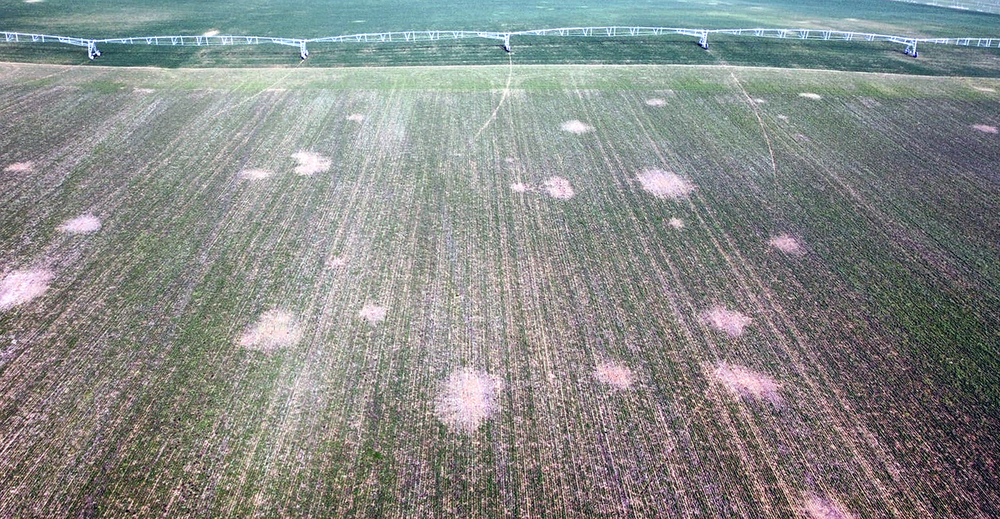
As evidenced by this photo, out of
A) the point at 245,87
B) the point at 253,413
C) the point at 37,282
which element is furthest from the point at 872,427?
the point at 245,87

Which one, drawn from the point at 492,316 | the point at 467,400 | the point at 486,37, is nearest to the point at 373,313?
the point at 492,316

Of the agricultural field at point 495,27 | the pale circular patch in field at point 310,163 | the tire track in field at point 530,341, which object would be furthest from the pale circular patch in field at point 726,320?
the agricultural field at point 495,27

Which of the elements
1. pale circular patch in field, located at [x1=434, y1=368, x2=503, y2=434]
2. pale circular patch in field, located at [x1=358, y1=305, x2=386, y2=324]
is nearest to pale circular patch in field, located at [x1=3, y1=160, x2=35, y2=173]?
pale circular patch in field, located at [x1=358, y1=305, x2=386, y2=324]

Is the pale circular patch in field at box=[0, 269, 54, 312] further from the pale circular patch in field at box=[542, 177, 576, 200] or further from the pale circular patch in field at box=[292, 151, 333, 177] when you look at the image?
the pale circular patch in field at box=[542, 177, 576, 200]

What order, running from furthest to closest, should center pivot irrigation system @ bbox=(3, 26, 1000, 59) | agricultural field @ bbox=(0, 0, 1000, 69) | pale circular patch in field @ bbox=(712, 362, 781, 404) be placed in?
center pivot irrigation system @ bbox=(3, 26, 1000, 59)
agricultural field @ bbox=(0, 0, 1000, 69)
pale circular patch in field @ bbox=(712, 362, 781, 404)

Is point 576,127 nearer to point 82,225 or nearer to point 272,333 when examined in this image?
point 272,333

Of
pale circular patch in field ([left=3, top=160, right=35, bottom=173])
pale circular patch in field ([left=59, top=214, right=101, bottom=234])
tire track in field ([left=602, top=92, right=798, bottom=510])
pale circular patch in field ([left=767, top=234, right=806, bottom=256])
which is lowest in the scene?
tire track in field ([left=602, top=92, right=798, bottom=510])

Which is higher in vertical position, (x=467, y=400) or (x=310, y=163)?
(x=310, y=163)
